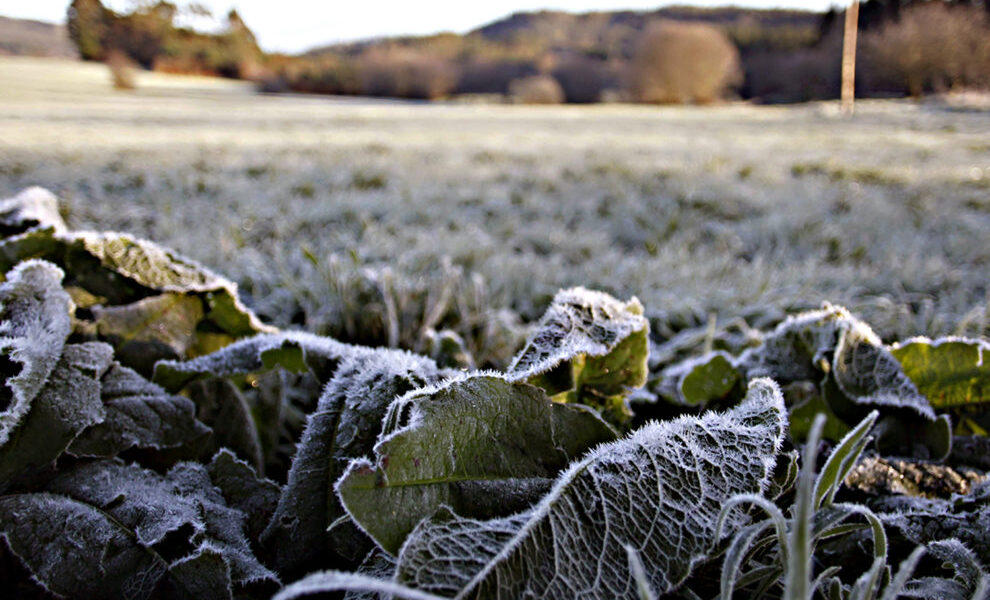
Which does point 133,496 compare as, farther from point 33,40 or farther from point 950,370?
point 33,40

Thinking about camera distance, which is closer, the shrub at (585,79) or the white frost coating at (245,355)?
the white frost coating at (245,355)

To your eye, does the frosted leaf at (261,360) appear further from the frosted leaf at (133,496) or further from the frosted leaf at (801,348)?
the frosted leaf at (801,348)

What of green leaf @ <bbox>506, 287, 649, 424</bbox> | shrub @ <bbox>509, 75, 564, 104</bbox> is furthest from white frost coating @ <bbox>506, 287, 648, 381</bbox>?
shrub @ <bbox>509, 75, 564, 104</bbox>

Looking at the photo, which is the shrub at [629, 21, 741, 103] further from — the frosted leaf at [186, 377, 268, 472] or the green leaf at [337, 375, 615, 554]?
the green leaf at [337, 375, 615, 554]

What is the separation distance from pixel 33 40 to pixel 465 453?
46156 mm

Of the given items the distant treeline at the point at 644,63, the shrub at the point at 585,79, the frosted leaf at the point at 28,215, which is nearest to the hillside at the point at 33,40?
the distant treeline at the point at 644,63

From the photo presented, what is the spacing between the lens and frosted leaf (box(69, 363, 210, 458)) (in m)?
0.80

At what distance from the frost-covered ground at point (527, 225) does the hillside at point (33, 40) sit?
122 ft

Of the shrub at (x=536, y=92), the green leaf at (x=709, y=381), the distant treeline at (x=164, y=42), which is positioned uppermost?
the distant treeline at (x=164, y=42)

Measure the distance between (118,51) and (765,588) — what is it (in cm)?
3564

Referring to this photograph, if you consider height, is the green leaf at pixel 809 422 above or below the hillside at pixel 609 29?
below

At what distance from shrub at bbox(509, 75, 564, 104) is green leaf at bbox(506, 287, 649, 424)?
29078mm

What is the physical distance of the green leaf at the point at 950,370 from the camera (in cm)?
97

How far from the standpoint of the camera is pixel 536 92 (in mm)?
31000
